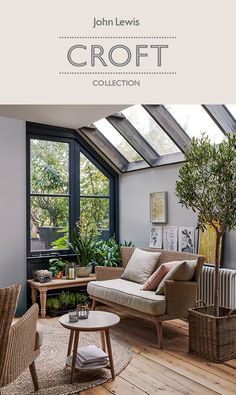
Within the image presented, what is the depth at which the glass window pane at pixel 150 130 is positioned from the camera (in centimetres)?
484

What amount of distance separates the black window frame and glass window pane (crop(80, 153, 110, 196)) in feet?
0.19

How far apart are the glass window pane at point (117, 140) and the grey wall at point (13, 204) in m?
1.11

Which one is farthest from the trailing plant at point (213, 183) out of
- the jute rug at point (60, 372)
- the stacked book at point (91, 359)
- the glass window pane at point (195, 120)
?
the stacked book at point (91, 359)

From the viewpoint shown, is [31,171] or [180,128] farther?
[31,171]

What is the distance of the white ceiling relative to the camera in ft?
14.4

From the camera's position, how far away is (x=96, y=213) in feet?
19.4

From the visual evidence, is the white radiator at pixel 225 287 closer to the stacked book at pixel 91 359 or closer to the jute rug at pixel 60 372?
the jute rug at pixel 60 372

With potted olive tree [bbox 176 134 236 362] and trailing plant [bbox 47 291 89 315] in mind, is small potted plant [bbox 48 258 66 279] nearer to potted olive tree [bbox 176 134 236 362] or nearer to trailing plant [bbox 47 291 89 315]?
trailing plant [bbox 47 291 89 315]

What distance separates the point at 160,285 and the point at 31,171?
2.51 meters

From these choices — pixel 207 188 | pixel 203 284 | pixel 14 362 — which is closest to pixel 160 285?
pixel 203 284
